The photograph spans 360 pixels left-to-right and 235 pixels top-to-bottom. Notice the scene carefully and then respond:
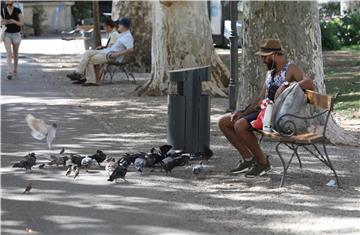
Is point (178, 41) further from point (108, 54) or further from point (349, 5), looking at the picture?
point (349, 5)

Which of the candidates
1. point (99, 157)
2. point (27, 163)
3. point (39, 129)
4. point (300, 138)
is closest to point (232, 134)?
point (300, 138)

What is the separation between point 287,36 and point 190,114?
1862 mm

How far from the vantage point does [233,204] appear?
7.12 m

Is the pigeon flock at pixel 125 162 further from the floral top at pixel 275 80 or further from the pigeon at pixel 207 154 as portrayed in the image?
the floral top at pixel 275 80

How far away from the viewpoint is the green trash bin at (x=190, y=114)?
30.3 feet

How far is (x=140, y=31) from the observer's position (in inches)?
819

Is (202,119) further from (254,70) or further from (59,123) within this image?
(59,123)

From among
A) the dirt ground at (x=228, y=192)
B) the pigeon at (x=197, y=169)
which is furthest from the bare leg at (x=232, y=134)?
the pigeon at (x=197, y=169)

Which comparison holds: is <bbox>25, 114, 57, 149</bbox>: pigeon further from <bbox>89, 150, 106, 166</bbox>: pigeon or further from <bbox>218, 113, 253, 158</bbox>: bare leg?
<bbox>218, 113, 253, 158</bbox>: bare leg

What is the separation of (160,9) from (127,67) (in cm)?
506

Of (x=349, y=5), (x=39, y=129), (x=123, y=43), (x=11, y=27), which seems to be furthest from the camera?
(x=349, y=5)

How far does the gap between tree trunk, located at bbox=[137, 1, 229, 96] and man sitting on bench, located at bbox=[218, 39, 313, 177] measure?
23.4ft

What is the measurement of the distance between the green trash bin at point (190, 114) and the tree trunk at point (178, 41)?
614 centimetres

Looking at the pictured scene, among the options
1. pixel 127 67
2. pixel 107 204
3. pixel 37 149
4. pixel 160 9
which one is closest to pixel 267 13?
pixel 37 149
